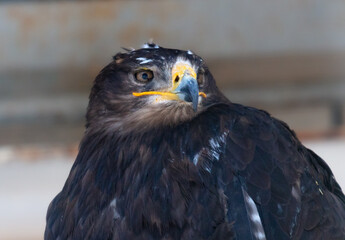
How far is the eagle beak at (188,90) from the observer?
3748 mm

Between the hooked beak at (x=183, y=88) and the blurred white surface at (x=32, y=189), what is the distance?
14.3 ft

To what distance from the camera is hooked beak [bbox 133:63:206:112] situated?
3768mm

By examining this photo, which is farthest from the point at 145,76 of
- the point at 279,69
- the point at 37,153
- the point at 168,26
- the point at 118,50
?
the point at 279,69

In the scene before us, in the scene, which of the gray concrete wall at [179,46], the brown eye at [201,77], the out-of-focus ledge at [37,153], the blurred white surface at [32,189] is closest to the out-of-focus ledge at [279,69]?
the gray concrete wall at [179,46]

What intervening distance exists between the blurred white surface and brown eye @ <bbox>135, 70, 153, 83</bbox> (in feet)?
14.0

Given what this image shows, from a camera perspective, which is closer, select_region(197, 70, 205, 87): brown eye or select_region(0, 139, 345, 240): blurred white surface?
select_region(197, 70, 205, 87): brown eye

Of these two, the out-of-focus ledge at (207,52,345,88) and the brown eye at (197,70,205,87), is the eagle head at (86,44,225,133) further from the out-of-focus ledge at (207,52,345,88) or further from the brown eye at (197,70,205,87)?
the out-of-focus ledge at (207,52,345,88)

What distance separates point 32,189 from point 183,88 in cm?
480

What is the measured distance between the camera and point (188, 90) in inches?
149

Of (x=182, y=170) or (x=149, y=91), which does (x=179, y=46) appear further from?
(x=182, y=170)

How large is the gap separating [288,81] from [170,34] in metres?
1.79

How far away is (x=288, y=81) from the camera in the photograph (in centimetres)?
949

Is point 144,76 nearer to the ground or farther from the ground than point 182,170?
farther from the ground

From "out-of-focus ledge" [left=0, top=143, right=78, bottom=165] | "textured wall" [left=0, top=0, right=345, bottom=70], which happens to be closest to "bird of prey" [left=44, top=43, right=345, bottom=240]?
"textured wall" [left=0, top=0, right=345, bottom=70]
